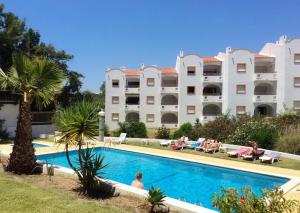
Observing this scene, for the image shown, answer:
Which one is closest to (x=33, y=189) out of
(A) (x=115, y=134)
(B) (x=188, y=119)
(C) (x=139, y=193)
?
(C) (x=139, y=193)

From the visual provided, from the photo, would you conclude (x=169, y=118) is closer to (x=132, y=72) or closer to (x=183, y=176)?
(x=132, y=72)

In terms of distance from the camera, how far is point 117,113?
5000cm

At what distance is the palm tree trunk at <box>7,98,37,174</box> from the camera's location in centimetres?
1248

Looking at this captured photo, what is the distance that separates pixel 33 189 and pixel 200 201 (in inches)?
238

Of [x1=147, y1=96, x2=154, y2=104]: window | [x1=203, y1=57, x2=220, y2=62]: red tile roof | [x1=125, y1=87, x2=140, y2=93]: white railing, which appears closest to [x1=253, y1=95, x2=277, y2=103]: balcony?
[x1=203, y1=57, x2=220, y2=62]: red tile roof

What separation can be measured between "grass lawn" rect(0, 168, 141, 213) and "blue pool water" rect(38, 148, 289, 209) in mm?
3462

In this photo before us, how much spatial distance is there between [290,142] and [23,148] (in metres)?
15.7

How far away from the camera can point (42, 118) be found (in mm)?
31406

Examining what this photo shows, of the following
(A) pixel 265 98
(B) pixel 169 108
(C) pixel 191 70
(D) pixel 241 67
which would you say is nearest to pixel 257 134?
(D) pixel 241 67

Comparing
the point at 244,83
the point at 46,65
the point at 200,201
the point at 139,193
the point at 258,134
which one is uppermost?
the point at 244,83

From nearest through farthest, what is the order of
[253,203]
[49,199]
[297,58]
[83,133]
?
[253,203] → [49,199] → [83,133] → [297,58]

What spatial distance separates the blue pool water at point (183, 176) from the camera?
13586mm

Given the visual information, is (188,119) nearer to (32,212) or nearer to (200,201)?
(200,201)

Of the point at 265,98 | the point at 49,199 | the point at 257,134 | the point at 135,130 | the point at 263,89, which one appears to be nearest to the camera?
the point at 49,199
